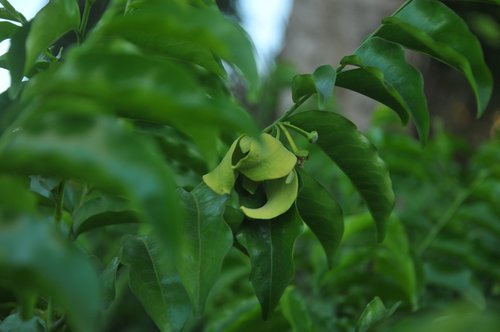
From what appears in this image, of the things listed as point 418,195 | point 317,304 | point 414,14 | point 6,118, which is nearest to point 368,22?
point 418,195

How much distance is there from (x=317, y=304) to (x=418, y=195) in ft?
1.93

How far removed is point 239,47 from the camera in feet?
1.33

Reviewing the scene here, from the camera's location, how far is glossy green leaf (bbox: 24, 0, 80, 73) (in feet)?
1.65

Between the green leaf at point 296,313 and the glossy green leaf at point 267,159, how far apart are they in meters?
0.20

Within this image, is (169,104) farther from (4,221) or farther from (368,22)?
(368,22)

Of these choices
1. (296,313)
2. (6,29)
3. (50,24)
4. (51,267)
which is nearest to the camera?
(51,267)

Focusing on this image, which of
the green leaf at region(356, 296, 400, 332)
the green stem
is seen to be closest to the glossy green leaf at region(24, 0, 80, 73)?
the green leaf at region(356, 296, 400, 332)

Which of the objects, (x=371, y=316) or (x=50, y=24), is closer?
(x=50, y=24)

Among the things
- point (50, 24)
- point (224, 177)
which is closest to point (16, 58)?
point (50, 24)

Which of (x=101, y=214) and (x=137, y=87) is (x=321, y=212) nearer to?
(x=101, y=214)

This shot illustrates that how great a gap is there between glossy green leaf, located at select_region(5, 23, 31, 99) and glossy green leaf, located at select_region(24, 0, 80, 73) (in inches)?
0.9

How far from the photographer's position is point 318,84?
23.7 inches

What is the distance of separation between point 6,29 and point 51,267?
0.37 meters

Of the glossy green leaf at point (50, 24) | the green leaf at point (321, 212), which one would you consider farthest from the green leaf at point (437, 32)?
the glossy green leaf at point (50, 24)
